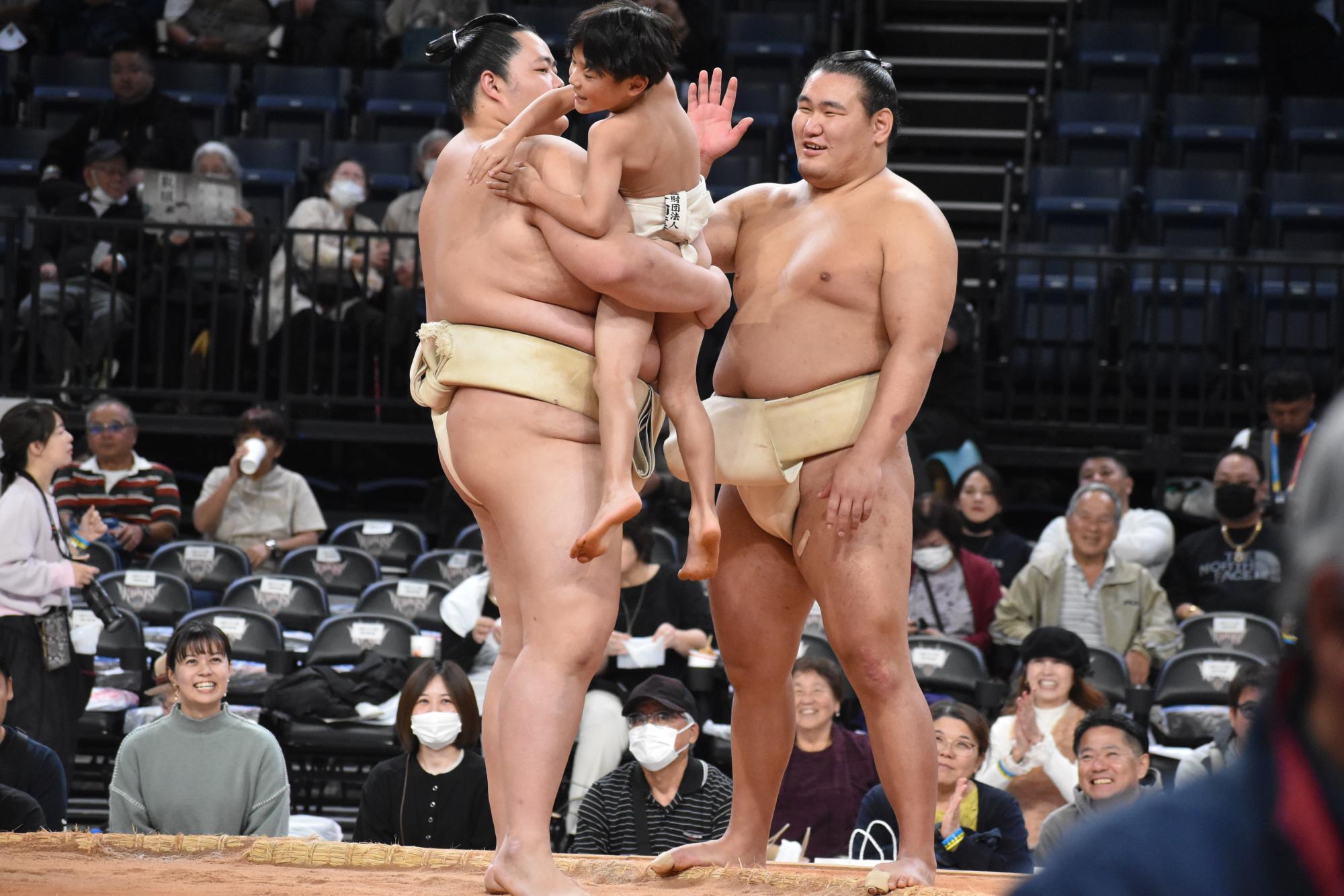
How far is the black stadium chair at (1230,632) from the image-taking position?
6.12m

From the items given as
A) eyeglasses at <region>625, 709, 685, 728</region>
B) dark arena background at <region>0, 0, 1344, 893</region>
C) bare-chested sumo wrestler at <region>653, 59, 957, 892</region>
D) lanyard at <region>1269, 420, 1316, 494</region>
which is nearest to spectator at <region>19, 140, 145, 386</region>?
dark arena background at <region>0, 0, 1344, 893</region>

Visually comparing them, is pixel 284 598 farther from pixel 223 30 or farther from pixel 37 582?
pixel 223 30

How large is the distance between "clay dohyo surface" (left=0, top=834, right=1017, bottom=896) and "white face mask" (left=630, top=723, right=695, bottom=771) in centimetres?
144

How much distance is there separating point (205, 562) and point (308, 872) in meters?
4.24

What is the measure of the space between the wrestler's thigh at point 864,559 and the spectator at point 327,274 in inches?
210

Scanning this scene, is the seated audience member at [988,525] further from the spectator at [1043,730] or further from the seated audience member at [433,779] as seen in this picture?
the seated audience member at [433,779]

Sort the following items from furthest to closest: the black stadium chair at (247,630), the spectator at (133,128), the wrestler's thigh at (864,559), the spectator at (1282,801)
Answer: the spectator at (133,128) < the black stadium chair at (247,630) < the wrestler's thigh at (864,559) < the spectator at (1282,801)

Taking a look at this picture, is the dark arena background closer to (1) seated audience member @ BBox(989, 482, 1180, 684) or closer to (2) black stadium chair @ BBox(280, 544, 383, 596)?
(2) black stadium chair @ BBox(280, 544, 383, 596)

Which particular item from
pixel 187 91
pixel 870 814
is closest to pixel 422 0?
pixel 187 91

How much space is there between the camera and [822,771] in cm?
507

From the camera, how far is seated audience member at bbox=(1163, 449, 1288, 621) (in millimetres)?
6480

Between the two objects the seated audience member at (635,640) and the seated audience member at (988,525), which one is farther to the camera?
the seated audience member at (988,525)

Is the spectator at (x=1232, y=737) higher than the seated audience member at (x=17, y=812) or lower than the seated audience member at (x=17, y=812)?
higher

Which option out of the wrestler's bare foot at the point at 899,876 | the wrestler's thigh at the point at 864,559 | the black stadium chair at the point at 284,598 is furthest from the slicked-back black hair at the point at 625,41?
the black stadium chair at the point at 284,598
